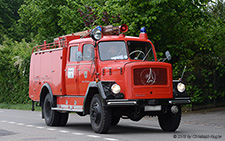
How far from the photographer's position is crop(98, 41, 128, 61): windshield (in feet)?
47.1

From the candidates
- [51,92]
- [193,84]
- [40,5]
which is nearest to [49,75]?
[51,92]

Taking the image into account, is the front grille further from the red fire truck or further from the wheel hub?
A: the wheel hub

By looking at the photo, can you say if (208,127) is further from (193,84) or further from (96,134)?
(193,84)

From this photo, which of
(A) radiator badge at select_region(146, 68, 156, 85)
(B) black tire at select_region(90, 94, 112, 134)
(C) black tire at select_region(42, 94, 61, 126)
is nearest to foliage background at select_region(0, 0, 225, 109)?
(C) black tire at select_region(42, 94, 61, 126)

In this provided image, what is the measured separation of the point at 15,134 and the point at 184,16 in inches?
474

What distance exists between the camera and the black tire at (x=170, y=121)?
13.9 meters

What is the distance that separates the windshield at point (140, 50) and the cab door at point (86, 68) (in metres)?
1.18

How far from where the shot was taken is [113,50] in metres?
14.5

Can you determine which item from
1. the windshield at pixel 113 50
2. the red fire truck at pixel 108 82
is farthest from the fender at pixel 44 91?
the windshield at pixel 113 50

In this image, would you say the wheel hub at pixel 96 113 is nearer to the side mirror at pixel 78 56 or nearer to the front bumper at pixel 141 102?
the front bumper at pixel 141 102

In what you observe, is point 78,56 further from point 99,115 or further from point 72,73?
point 99,115

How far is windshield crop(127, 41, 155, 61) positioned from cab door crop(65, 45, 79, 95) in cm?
195

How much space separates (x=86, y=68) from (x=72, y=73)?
94 cm

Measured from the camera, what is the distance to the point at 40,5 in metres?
36.6
